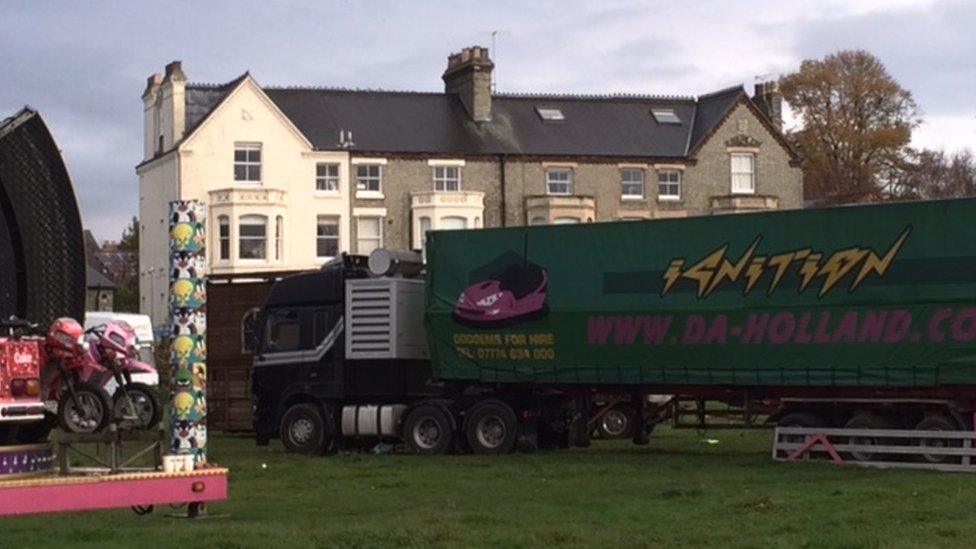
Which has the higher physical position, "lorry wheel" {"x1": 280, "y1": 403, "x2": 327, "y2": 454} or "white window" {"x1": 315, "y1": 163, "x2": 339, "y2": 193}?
"white window" {"x1": 315, "y1": 163, "x2": 339, "y2": 193}

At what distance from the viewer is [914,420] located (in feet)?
97.7

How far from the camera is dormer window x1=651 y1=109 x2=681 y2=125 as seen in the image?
3435 inches

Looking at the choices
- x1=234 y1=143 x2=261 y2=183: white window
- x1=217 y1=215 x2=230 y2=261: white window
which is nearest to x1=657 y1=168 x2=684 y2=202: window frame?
x1=234 y1=143 x2=261 y2=183: white window

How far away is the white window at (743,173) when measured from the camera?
86938mm

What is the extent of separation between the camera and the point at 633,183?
8531cm

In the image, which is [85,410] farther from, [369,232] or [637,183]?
[637,183]

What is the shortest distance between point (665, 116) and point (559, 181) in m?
7.28

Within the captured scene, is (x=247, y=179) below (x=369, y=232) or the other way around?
the other way around

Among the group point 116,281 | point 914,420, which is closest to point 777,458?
point 914,420

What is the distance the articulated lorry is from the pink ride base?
14579 mm

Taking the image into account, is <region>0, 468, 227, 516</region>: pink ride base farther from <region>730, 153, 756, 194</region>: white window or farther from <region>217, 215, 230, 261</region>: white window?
<region>730, 153, 756, 194</region>: white window

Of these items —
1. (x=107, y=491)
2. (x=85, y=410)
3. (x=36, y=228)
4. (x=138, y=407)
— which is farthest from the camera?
(x=138, y=407)

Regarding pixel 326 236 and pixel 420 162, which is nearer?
pixel 326 236

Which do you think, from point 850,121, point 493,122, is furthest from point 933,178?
point 493,122
